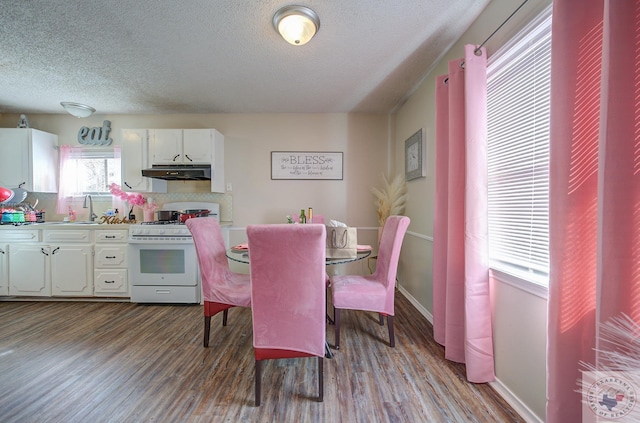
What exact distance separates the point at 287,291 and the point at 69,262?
3.24 metres

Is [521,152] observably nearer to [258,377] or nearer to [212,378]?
[258,377]

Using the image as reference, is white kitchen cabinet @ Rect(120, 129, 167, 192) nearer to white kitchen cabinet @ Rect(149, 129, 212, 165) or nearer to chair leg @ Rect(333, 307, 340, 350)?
white kitchen cabinet @ Rect(149, 129, 212, 165)

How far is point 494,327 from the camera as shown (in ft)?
5.16

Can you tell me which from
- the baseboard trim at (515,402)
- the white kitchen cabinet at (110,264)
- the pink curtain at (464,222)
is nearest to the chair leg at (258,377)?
the pink curtain at (464,222)

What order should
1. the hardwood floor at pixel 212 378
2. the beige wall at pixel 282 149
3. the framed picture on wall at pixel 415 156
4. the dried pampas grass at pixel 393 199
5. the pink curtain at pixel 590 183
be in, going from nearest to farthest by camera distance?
the pink curtain at pixel 590 183
the hardwood floor at pixel 212 378
the framed picture on wall at pixel 415 156
the dried pampas grass at pixel 393 199
the beige wall at pixel 282 149

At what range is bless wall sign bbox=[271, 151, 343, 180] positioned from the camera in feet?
11.7

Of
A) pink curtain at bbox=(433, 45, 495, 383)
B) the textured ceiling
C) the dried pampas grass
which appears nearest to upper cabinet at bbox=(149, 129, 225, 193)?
the textured ceiling

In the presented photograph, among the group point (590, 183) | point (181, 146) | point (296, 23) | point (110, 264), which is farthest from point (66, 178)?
point (590, 183)

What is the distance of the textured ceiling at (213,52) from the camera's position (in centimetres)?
165

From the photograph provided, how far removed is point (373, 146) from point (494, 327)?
265 cm

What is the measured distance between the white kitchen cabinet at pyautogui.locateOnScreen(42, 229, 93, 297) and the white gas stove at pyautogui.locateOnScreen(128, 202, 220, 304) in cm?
60

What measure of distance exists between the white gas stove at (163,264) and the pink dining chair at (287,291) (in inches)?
73.6

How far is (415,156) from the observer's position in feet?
9.18

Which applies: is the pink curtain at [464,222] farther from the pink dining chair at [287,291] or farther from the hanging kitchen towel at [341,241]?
the pink dining chair at [287,291]
